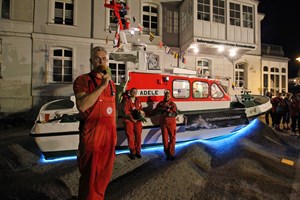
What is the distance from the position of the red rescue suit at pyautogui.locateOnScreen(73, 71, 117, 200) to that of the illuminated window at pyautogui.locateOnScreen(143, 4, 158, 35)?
1158cm

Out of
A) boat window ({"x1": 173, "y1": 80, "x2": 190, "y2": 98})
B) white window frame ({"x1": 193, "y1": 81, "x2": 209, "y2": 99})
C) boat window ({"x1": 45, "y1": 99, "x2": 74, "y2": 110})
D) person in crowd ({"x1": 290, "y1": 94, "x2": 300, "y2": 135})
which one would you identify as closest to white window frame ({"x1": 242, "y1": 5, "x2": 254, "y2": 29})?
person in crowd ({"x1": 290, "y1": 94, "x2": 300, "y2": 135})

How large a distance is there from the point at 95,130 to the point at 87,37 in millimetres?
10939

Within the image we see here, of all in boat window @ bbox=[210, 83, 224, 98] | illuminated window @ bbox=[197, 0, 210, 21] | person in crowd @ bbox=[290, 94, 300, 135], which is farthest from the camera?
illuminated window @ bbox=[197, 0, 210, 21]

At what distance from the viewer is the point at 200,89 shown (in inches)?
257

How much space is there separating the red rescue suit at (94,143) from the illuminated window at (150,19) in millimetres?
11578

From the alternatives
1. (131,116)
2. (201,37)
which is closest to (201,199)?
(131,116)

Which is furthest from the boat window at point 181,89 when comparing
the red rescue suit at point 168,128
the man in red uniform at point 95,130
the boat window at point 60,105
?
the man in red uniform at point 95,130

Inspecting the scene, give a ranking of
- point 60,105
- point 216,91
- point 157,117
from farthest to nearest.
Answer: point 216,91
point 60,105
point 157,117

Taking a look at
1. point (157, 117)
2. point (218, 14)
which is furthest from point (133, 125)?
point (218, 14)

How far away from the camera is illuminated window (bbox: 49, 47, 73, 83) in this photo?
11.2 m

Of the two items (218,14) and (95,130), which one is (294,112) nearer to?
(218,14)

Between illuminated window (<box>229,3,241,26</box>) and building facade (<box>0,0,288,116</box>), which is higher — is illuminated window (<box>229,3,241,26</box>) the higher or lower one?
the higher one

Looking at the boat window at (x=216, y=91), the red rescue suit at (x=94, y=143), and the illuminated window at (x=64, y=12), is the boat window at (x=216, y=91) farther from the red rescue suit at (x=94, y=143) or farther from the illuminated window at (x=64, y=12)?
the illuminated window at (x=64, y=12)

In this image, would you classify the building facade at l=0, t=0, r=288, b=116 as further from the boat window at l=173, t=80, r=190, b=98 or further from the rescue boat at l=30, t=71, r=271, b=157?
the boat window at l=173, t=80, r=190, b=98
